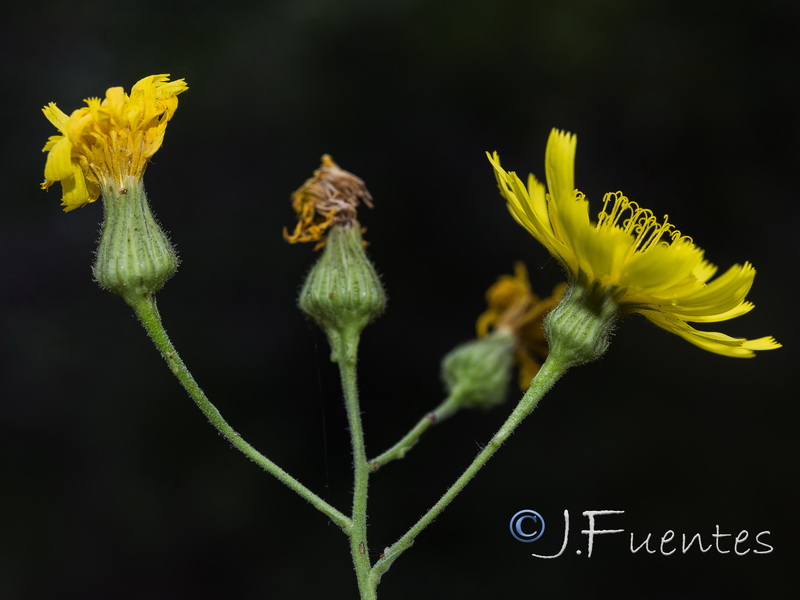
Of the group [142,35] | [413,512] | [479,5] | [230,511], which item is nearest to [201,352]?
[230,511]

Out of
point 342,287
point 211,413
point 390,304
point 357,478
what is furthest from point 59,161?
point 390,304

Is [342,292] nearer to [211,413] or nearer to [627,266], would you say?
[211,413]

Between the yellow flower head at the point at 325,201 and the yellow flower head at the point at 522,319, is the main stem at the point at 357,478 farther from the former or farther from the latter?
the yellow flower head at the point at 522,319

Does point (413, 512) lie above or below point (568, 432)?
below

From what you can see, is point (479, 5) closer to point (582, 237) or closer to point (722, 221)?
point (722, 221)

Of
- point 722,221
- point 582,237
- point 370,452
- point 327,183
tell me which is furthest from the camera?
point 722,221

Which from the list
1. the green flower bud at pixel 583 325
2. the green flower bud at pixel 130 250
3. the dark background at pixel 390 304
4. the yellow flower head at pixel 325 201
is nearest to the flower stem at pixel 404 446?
the green flower bud at pixel 583 325

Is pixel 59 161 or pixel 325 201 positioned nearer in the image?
pixel 59 161
